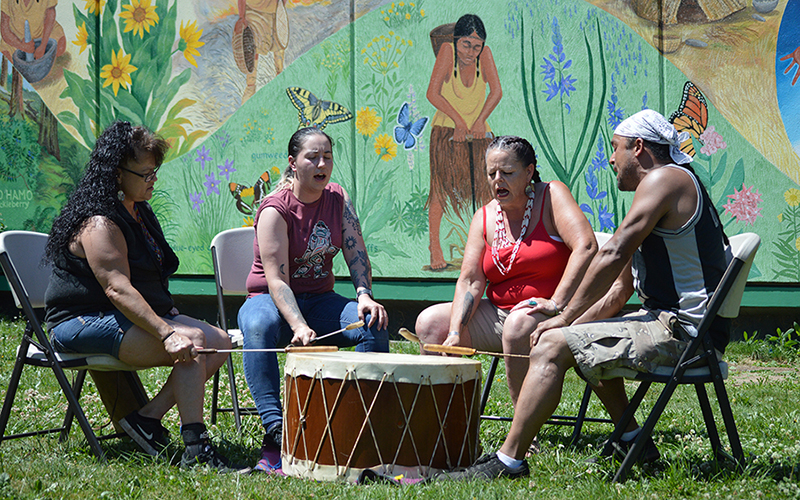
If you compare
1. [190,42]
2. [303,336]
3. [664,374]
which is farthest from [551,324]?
[190,42]

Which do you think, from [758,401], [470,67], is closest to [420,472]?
[758,401]

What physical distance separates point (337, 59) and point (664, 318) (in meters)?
5.10

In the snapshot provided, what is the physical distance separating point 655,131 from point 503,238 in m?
0.98

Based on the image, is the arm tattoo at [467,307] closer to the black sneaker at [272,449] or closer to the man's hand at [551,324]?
the man's hand at [551,324]

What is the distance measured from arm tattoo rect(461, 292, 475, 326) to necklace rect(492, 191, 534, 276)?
21cm

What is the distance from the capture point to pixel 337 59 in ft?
23.2

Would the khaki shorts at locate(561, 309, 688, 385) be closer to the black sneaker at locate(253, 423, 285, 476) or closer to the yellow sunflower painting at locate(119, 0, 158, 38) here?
the black sneaker at locate(253, 423, 285, 476)

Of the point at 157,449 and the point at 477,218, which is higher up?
the point at 477,218

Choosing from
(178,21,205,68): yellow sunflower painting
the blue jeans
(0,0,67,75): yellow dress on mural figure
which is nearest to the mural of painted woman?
(178,21,205,68): yellow sunflower painting

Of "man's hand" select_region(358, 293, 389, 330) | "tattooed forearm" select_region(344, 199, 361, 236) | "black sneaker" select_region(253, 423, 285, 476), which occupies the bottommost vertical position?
"black sneaker" select_region(253, 423, 285, 476)

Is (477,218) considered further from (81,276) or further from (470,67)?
(470,67)

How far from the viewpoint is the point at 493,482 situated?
2.78m

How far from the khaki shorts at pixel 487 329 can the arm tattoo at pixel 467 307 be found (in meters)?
0.06

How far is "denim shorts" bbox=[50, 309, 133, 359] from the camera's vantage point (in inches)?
124
